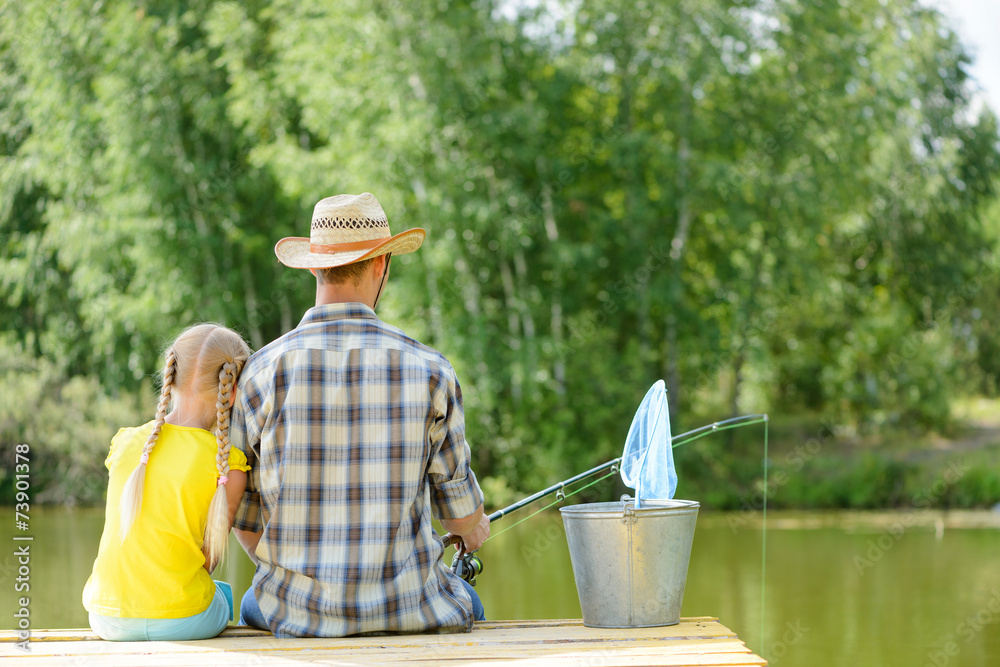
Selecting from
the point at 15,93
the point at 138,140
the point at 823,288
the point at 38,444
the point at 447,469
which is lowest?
the point at 38,444

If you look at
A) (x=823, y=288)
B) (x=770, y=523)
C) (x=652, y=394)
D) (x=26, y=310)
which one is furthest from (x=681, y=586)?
(x=26, y=310)

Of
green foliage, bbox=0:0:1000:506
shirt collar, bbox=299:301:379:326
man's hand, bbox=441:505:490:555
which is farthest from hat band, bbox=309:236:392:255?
green foliage, bbox=0:0:1000:506

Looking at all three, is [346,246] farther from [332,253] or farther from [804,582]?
[804,582]

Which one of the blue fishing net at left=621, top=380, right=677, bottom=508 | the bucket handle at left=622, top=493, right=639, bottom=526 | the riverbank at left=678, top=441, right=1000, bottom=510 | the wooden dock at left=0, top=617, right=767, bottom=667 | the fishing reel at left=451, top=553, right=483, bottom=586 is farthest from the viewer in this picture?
the riverbank at left=678, top=441, right=1000, bottom=510

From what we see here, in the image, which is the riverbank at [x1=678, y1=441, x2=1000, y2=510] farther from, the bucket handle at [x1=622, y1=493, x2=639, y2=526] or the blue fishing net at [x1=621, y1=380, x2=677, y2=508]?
the bucket handle at [x1=622, y1=493, x2=639, y2=526]

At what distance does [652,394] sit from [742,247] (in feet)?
34.8

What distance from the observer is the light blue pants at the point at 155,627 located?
7.54 ft

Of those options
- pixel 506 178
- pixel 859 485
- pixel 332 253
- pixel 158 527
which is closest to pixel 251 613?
pixel 158 527

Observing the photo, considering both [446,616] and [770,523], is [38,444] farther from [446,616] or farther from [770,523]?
[446,616]

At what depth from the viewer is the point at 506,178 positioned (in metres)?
12.4

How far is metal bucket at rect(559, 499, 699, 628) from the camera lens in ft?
8.18

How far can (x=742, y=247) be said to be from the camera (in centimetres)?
1298

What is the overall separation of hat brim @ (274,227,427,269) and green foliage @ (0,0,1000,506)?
29.5 ft

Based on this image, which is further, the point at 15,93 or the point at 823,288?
the point at 15,93
